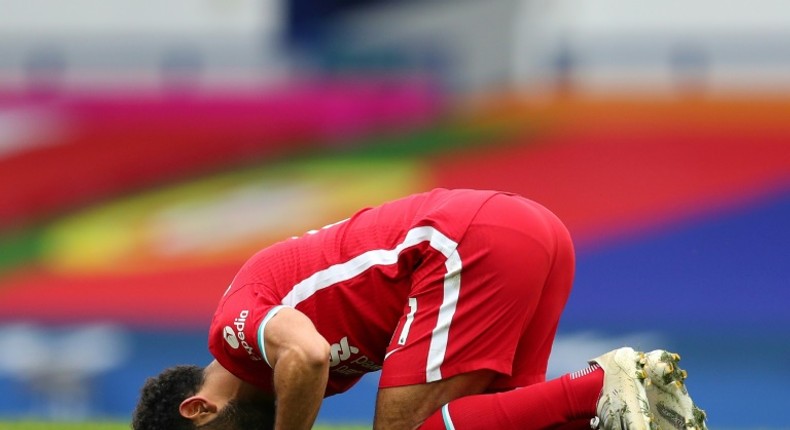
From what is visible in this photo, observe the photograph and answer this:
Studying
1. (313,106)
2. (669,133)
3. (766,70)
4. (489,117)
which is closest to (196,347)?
(313,106)

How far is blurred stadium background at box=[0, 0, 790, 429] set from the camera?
41.1 feet

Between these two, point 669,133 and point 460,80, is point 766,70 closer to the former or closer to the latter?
point 669,133

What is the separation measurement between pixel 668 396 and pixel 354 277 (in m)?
1.46

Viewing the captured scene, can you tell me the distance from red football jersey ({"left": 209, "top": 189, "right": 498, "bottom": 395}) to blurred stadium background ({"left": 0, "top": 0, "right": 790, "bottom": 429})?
5.77m

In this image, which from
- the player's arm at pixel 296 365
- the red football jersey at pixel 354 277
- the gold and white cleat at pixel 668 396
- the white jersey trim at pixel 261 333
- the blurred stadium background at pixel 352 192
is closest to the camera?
the player's arm at pixel 296 365

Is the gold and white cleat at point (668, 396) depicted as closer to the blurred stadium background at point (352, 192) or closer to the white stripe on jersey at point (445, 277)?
the white stripe on jersey at point (445, 277)

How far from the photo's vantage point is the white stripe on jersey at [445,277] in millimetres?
6164

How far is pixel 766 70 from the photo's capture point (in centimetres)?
1428

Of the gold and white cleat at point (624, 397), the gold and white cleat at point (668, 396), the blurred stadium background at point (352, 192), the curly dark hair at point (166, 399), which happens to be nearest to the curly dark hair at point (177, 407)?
the curly dark hair at point (166, 399)

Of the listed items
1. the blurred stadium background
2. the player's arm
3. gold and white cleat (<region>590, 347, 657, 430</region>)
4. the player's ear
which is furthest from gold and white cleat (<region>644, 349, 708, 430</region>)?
the blurred stadium background

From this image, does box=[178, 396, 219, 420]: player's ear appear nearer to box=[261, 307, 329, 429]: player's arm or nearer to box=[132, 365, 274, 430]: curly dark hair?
box=[132, 365, 274, 430]: curly dark hair

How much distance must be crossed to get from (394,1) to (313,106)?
4984mm

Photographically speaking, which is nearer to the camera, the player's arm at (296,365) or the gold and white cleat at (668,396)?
the player's arm at (296,365)

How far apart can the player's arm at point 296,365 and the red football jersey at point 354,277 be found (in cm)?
36
